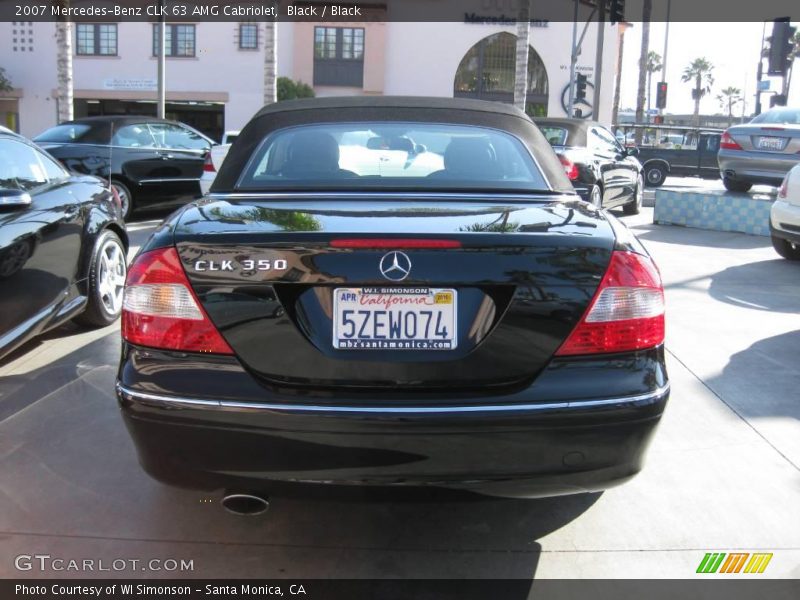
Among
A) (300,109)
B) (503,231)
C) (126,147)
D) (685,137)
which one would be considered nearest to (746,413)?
(503,231)

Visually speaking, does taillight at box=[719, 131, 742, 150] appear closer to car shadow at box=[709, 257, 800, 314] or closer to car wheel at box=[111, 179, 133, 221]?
car shadow at box=[709, 257, 800, 314]

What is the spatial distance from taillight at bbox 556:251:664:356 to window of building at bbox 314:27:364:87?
35.9 metres

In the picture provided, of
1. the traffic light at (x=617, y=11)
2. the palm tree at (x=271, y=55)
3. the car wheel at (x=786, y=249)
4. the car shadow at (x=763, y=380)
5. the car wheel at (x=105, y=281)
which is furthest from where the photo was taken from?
the palm tree at (x=271, y=55)

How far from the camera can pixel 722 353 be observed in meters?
5.43

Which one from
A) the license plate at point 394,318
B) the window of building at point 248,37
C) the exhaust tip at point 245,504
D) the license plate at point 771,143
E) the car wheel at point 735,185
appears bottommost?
the exhaust tip at point 245,504

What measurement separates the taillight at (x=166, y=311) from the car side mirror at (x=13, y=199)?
179 cm

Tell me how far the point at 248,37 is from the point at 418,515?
3627cm

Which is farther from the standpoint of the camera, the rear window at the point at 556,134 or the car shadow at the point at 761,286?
the rear window at the point at 556,134

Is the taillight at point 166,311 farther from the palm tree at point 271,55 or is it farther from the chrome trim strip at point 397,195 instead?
the palm tree at point 271,55

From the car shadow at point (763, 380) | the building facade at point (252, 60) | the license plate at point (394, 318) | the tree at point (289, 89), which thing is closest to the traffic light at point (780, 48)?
the car shadow at point (763, 380)

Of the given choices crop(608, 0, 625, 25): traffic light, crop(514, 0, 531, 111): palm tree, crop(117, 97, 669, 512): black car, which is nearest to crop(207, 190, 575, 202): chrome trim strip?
Answer: crop(117, 97, 669, 512): black car

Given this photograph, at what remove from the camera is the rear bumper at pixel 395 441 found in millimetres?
2416

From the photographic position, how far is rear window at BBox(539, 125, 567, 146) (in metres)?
11.6

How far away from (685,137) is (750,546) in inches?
858
